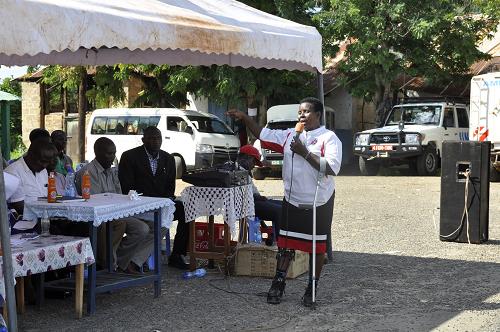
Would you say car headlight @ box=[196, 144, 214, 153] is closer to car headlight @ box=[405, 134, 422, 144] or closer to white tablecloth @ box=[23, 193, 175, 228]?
car headlight @ box=[405, 134, 422, 144]

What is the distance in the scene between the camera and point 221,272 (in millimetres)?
8547

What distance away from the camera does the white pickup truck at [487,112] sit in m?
20.8

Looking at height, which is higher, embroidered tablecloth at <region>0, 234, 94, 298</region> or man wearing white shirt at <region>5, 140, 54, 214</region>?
man wearing white shirt at <region>5, 140, 54, 214</region>

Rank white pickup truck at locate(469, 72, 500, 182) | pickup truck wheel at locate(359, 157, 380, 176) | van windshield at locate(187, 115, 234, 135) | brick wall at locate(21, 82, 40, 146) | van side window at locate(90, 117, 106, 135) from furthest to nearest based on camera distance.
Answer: brick wall at locate(21, 82, 40, 146) → van side window at locate(90, 117, 106, 135) → pickup truck wheel at locate(359, 157, 380, 176) → van windshield at locate(187, 115, 234, 135) → white pickup truck at locate(469, 72, 500, 182)

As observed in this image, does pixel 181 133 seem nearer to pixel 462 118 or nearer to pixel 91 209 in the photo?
pixel 462 118

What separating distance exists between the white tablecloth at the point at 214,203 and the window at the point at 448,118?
1634cm

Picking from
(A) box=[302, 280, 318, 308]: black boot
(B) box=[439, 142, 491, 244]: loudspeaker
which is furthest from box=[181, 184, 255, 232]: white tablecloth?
(B) box=[439, 142, 491, 244]: loudspeaker

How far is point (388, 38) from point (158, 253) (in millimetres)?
18967

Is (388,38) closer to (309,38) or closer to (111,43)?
(309,38)

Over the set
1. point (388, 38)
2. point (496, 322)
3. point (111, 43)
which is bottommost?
point (496, 322)

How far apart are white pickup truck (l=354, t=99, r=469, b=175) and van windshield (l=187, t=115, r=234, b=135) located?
12.9 ft

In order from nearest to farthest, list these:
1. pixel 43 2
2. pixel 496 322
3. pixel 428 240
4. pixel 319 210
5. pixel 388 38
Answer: pixel 43 2 < pixel 496 322 < pixel 319 210 < pixel 428 240 < pixel 388 38

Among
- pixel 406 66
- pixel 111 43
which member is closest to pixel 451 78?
pixel 406 66

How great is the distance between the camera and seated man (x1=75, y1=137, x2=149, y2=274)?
787cm
